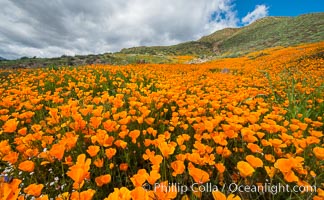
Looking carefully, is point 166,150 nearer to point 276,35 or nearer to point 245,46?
point 245,46

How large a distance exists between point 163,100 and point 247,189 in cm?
213

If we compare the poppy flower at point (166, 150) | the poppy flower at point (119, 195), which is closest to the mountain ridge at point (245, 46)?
the poppy flower at point (166, 150)

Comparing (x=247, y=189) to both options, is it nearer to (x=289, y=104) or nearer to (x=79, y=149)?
(x=79, y=149)

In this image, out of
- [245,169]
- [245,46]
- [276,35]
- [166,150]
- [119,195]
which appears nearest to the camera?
[119,195]

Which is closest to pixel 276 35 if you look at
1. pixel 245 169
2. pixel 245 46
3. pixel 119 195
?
pixel 245 46

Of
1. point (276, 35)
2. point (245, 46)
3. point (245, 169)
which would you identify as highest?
point (276, 35)

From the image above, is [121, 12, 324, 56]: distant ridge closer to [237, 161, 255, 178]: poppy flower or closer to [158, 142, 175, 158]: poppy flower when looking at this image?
[237, 161, 255, 178]: poppy flower

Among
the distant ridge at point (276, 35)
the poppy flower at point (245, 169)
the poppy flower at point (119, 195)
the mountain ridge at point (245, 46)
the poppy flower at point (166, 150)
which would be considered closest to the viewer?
the poppy flower at point (119, 195)

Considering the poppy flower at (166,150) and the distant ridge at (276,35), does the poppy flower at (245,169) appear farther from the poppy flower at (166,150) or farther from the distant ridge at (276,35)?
the distant ridge at (276,35)

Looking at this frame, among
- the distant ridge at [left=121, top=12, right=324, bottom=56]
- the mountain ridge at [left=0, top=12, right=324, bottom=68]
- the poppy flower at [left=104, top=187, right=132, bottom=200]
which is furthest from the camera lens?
the distant ridge at [left=121, top=12, right=324, bottom=56]

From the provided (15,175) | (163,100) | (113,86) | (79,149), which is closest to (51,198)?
(15,175)

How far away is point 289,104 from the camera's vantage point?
353 centimetres

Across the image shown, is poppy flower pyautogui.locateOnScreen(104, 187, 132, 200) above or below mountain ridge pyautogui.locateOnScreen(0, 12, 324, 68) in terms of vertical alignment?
below

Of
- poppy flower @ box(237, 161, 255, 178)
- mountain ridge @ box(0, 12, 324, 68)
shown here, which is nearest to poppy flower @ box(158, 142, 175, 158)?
poppy flower @ box(237, 161, 255, 178)
